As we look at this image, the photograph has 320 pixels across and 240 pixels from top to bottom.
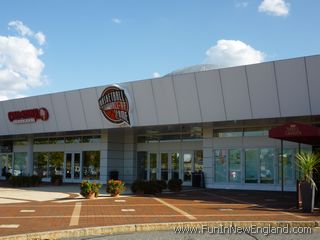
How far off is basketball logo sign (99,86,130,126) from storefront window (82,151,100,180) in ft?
20.3

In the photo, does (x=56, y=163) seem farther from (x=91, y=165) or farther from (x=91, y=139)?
(x=91, y=139)

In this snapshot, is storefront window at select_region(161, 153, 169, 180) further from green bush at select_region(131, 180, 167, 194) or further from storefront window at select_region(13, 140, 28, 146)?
storefront window at select_region(13, 140, 28, 146)

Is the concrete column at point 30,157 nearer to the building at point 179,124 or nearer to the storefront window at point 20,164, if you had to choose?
the building at point 179,124

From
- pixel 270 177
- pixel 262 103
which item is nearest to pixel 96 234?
pixel 262 103

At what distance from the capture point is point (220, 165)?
2938cm

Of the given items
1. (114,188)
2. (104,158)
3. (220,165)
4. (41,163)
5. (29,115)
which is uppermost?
(29,115)

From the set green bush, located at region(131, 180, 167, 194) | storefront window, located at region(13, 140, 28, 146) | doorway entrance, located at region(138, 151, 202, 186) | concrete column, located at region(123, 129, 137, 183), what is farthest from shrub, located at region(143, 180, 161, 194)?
storefront window, located at region(13, 140, 28, 146)

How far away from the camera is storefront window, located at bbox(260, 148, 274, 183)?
2750cm

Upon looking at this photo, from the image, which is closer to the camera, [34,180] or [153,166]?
[34,180]

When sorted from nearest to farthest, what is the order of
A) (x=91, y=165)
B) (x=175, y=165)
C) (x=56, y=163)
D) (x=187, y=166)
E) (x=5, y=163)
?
(x=187, y=166)
(x=175, y=165)
(x=91, y=165)
(x=56, y=163)
(x=5, y=163)

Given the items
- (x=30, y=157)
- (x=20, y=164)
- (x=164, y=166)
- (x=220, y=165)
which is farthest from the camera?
(x=20, y=164)

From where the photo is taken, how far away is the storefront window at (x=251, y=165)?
28.0m

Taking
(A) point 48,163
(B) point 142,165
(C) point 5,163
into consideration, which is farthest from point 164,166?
(C) point 5,163

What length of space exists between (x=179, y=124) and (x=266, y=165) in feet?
18.6
